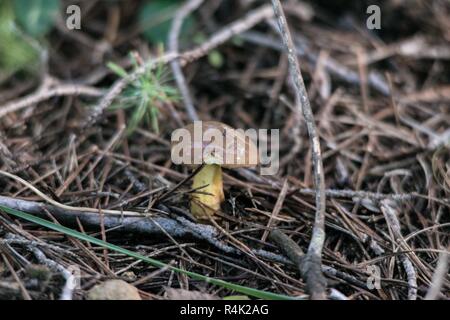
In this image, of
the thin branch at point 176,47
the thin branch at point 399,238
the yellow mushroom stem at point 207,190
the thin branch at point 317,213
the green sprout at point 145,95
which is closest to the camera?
the thin branch at point 317,213

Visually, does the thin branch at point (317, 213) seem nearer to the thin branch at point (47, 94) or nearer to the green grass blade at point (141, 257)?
the green grass blade at point (141, 257)

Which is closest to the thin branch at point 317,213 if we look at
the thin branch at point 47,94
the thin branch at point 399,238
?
the thin branch at point 399,238

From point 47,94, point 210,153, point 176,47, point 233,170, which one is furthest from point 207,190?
point 176,47

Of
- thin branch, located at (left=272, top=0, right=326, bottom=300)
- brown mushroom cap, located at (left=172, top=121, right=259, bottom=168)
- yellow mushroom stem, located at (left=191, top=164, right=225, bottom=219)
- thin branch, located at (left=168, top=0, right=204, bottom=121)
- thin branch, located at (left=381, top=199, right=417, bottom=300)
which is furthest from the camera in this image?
thin branch, located at (left=168, top=0, right=204, bottom=121)

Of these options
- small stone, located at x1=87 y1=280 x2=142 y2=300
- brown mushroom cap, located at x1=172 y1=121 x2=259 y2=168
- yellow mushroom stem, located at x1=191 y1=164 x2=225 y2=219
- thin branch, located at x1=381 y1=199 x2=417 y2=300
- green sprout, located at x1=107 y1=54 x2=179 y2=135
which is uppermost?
green sprout, located at x1=107 y1=54 x2=179 y2=135

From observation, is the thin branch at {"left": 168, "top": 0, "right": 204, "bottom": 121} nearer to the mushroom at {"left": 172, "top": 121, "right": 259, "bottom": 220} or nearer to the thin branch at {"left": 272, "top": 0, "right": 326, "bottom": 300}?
the mushroom at {"left": 172, "top": 121, "right": 259, "bottom": 220}

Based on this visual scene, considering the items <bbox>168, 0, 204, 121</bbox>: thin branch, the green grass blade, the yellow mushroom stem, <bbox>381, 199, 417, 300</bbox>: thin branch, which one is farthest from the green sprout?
<bbox>381, 199, 417, 300</bbox>: thin branch

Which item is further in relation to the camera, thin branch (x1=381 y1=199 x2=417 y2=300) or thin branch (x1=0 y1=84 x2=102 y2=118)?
thin branch (x1=0 y1=84 x2=102 y2=118)
